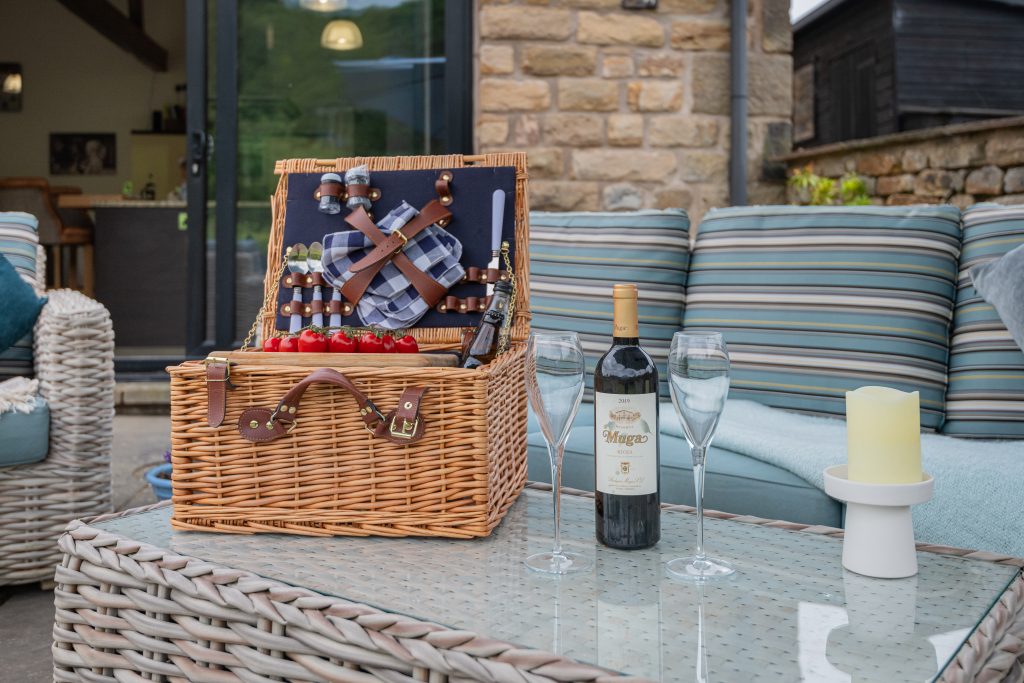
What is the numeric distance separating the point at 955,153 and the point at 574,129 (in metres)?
2.48

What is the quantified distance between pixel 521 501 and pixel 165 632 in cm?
49

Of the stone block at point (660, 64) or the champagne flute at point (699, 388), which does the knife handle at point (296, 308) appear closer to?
the champagne flute at point (699, 388)

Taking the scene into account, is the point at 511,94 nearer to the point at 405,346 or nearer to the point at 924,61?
the point at 405,346

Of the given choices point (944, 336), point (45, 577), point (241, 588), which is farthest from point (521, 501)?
point (45, 577)

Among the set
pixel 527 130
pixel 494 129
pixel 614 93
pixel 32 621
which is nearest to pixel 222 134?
pixel 494 129

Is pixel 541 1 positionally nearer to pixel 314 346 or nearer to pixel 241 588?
pixel 314 346

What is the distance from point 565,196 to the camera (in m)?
3.72

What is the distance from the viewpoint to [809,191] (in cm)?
404

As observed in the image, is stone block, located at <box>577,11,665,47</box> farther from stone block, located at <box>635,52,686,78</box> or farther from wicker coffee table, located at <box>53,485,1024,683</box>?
wicker coffee table, located at <box>53,485,1024,683</box>

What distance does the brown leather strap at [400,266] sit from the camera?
141cm

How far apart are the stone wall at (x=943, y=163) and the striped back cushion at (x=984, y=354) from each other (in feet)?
6.71

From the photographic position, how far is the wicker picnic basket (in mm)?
1071

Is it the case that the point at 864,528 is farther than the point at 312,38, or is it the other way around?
the point at 312,38

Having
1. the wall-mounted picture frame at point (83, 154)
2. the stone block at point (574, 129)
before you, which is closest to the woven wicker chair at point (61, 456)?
the stone block at point (574, 129)
